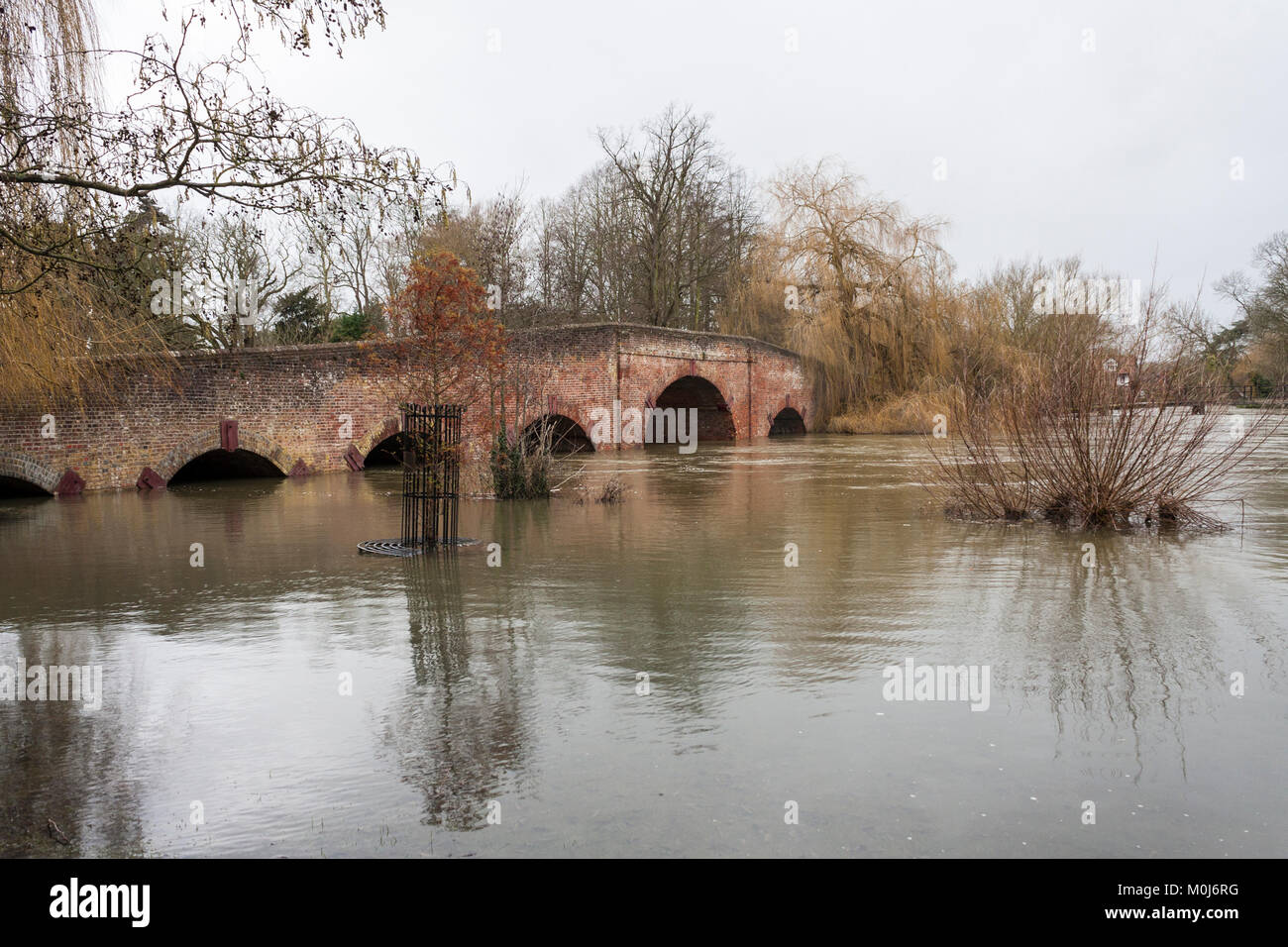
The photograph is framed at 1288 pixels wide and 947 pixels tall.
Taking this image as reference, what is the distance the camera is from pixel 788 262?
37.2 metres

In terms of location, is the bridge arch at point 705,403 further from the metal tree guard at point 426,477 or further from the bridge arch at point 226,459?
the metal tree guard at point 426,477

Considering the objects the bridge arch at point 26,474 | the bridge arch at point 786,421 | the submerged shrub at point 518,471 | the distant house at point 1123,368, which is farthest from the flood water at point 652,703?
the bridge arch at point 786,421

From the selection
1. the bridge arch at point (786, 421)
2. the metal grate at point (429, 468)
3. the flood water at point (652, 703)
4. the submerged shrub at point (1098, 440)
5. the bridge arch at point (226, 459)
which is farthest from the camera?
the bridge arch at point (786, 421)

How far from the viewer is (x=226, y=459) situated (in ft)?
71.5

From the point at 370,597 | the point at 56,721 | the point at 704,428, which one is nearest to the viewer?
the point at 56,721

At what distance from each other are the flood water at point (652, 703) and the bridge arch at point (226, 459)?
8.71 m

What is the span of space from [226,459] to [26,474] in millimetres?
5346

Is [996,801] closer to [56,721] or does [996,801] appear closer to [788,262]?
[56,721]

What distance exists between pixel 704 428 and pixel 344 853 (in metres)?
33.8

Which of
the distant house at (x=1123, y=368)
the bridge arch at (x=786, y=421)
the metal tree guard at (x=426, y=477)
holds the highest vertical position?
the bridge arch at (x=786, y=421)

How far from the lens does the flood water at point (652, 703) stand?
370 centimetres

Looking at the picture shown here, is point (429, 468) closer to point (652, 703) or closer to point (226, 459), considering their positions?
point (652, 703)
